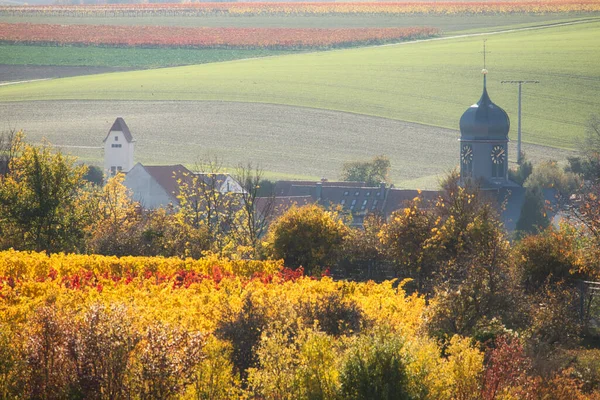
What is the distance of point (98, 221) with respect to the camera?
44.7m

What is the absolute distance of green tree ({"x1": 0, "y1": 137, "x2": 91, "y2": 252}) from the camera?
131ft

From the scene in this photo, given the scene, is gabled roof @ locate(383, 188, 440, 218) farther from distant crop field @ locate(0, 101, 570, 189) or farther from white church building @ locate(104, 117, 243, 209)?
white church building @ locate(104, 117, 243, 209)

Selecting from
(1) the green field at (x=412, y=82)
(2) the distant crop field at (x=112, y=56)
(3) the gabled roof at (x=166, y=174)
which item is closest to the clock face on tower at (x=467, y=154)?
(1) the green field at (x=412, y=82)

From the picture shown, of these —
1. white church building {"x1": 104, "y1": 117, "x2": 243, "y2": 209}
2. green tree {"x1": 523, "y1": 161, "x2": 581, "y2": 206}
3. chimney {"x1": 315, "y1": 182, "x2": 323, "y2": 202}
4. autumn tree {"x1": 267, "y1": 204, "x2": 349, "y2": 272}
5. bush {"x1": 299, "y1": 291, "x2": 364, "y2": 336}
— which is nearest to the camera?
bush {"x1": 299, "y1": 291, "x2": 364, "y2": 336}

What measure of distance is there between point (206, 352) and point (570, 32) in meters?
112

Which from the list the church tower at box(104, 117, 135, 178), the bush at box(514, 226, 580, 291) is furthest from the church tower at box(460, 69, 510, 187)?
the bush at box(514, 226, 580, 291)

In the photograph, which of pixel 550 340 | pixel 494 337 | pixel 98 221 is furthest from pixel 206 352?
pixel 98 221

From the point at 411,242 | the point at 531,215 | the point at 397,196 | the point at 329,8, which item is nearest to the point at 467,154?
the point at 397,196

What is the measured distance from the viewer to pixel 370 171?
97.7 metres

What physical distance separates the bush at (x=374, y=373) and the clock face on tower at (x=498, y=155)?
234ft

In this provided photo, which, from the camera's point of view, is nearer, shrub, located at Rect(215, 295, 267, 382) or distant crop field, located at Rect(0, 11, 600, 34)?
shrub, located at Rect(215, 295, 267, 382)

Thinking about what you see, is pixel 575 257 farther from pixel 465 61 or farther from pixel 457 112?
pixel 465 61

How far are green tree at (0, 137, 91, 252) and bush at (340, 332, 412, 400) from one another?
25.6 m

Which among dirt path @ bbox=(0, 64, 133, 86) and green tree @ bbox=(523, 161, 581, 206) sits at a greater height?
dirt path @ bbox=(0, 64, 133, 86)
